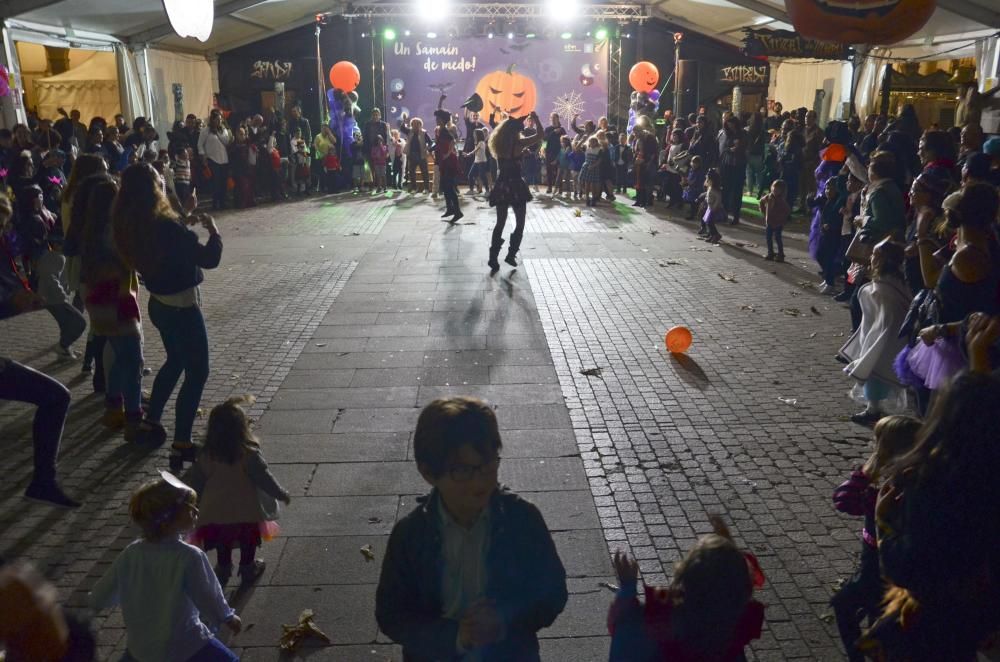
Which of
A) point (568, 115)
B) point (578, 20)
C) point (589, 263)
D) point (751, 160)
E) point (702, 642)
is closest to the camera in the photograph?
point (702, 642)

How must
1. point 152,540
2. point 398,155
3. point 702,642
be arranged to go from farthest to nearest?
1. point 398,155
2. point 152,540
3. point 702,642

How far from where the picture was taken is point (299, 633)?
3.48 metres

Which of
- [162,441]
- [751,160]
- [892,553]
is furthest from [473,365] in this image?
[751,160]

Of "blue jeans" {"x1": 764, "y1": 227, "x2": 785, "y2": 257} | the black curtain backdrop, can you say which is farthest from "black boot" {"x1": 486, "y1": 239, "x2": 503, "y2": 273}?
the black curtain backdrop

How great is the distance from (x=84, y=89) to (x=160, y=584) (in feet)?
68.5

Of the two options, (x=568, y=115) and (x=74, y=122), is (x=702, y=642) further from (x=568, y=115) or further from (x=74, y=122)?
(x=568, y=115)

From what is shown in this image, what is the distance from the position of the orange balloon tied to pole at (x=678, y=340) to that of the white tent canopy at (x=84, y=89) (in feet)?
58.4

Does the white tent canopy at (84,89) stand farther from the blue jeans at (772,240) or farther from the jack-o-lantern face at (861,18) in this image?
the jack-o-lantern face at (861,18)

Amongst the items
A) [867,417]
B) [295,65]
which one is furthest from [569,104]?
[867,417]

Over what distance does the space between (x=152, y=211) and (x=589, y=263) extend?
7.51 meters

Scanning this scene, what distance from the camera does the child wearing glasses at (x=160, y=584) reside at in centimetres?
281

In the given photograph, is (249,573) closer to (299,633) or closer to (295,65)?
(299,633)

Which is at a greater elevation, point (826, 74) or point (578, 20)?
point (578, 20)

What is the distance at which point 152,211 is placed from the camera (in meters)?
4.88
